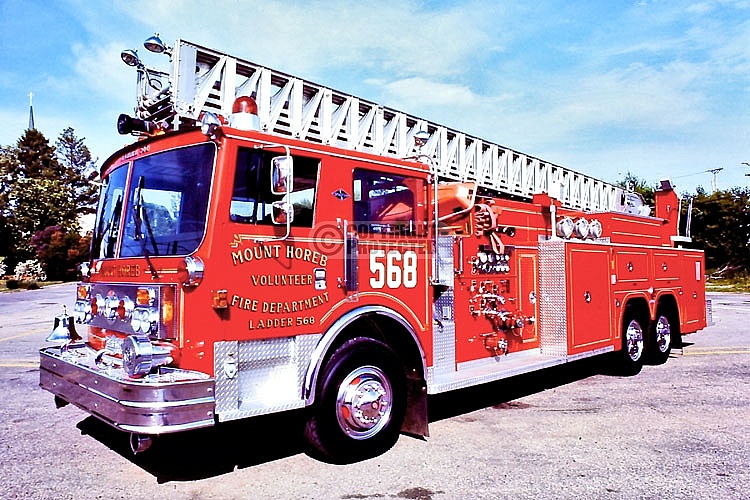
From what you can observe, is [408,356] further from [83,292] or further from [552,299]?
[83,292]

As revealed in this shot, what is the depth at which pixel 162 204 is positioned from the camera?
4.38m

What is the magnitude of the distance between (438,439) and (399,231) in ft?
5.96

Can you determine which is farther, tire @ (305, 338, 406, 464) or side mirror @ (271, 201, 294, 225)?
tire @ (305, 338, 406, 464)

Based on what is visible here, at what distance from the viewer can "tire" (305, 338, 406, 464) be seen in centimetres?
442

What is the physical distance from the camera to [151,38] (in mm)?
4496

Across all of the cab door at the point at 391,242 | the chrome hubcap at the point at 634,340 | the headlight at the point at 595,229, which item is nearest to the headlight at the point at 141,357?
the cab door at the point at 391,242

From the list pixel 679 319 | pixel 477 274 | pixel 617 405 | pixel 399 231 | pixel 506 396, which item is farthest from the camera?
pixel 679 319

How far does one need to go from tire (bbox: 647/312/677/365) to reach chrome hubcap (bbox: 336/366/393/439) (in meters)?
5.41

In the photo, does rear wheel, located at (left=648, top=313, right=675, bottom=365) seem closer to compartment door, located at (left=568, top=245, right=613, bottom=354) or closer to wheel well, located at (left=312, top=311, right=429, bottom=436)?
compartment door, located at (left=568, top=245, right=613, bottom=354)

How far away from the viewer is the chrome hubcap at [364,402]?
4.53 meters

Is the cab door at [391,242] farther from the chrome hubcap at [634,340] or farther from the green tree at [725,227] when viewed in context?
the green tree at [725,227]

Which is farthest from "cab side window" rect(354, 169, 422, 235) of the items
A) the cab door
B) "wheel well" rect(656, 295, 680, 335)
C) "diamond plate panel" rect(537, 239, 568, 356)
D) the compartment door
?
"wheel well" rect(656, 295, 680, 335)

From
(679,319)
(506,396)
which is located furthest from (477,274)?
(679,319)

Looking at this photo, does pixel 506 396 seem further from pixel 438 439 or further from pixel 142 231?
pixel 142 231
